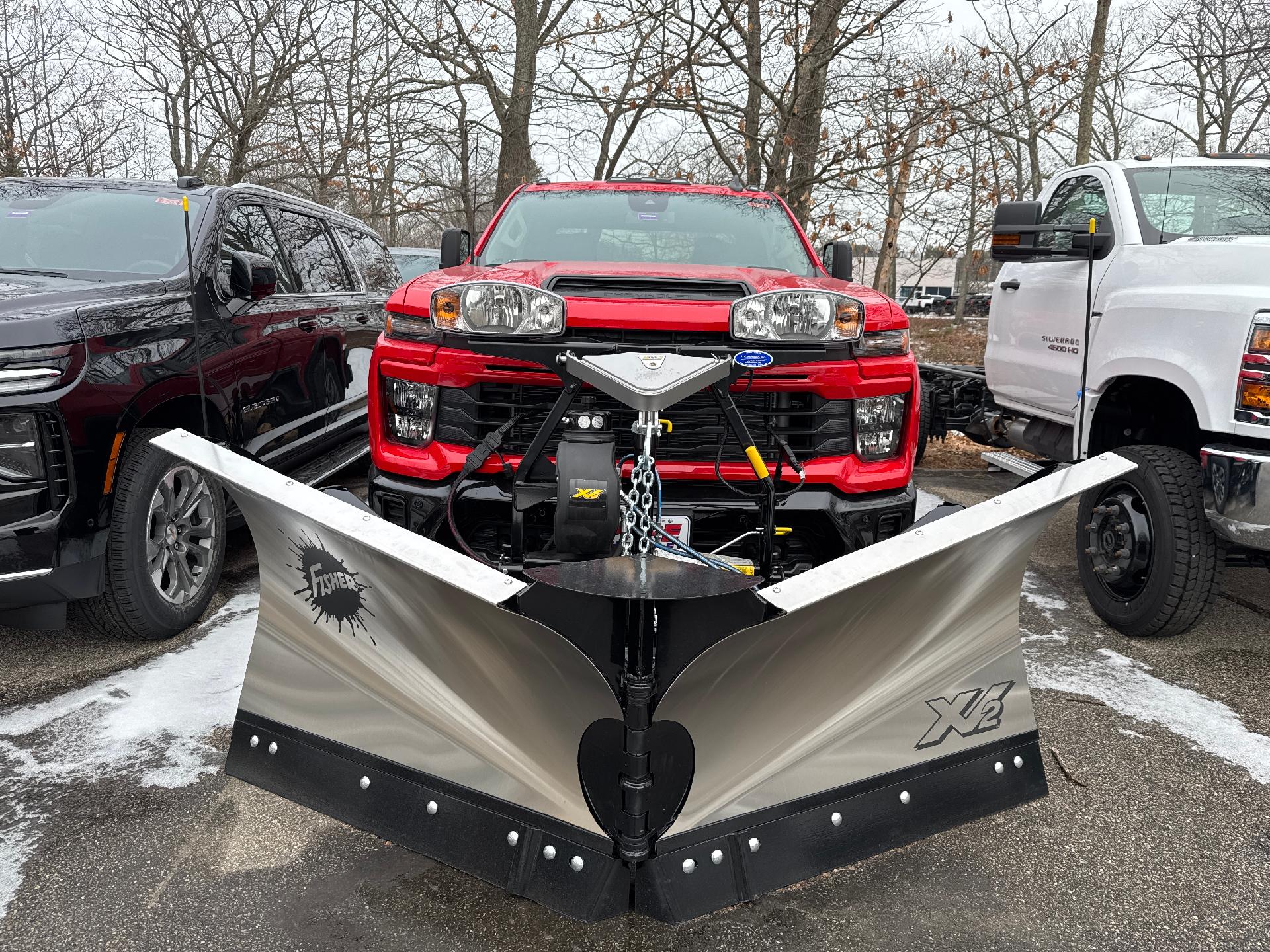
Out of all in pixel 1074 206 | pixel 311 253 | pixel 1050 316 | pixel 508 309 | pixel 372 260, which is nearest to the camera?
pixel 508 309

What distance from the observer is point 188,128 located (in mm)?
15461

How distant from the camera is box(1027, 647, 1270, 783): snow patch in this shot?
10.3ft

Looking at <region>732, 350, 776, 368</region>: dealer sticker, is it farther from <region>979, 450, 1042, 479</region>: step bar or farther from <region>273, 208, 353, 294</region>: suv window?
<region>273, 208, 353, 294</region>: suv window

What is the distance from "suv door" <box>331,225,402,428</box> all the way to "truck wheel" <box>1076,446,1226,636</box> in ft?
13.0

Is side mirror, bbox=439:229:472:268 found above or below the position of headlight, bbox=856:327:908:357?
above

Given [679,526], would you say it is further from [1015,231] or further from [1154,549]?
[1015,231]

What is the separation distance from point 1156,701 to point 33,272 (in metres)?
5.09

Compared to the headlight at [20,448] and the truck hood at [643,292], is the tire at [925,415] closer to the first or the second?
the truck hood at [643,292]

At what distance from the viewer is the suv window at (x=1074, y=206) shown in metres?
4.84

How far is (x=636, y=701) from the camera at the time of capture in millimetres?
1833

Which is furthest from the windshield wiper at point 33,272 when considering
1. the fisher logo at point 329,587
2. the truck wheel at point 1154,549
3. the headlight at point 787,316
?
the truck wheel at point 1154,549

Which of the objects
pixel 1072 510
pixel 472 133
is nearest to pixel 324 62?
pixel 472 133

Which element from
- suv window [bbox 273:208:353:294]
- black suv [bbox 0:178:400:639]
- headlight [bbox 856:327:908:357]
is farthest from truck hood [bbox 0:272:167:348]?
headlight [bbox 856:327:908:357]

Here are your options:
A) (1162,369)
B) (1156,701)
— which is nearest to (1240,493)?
(1162,369)
